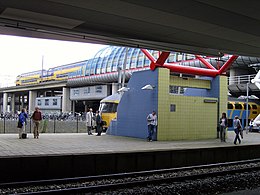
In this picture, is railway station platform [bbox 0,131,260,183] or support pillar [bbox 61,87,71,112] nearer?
railway station platform [bbox 0,131,260,183]

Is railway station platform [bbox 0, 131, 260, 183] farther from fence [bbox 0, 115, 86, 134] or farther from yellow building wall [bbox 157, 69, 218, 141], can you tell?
fence [bbox 0, 115, 86, 134]

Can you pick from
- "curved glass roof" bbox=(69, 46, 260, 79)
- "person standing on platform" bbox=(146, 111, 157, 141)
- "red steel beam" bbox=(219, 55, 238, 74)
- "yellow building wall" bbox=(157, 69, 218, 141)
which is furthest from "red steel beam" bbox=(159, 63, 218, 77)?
"curved glass roof" bbox=(69, 46, 260, 79)

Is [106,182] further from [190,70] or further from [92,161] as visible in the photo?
[190,70]

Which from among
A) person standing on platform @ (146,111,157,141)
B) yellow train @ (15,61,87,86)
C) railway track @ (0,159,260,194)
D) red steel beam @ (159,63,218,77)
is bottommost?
railway track @ (0,159,260,194)

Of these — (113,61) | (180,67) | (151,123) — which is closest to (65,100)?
(113,61)

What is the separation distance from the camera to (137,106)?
22.1 meters

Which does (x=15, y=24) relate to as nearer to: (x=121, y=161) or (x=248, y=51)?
(x=121, y=161)

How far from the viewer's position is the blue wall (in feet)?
69.1

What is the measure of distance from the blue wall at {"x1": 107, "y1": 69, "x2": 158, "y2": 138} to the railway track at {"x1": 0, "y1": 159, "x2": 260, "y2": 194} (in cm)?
812

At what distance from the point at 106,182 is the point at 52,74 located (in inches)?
3089

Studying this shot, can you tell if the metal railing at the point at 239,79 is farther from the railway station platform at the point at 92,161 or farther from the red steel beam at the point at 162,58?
the railway station platform at the point at 92,161

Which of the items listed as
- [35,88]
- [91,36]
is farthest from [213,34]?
[35,88]

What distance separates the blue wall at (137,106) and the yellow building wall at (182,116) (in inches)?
20.8

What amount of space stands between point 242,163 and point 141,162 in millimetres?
5097
